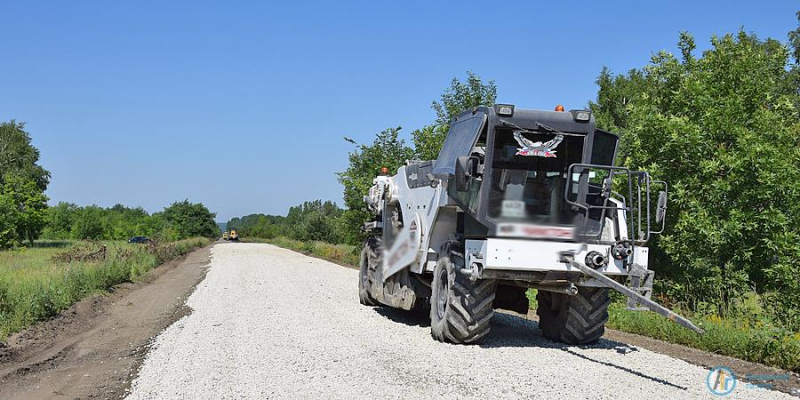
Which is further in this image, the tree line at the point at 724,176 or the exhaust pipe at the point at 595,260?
the tree line at the point at 724,176

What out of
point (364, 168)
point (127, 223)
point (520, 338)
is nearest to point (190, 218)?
point (127, 223)

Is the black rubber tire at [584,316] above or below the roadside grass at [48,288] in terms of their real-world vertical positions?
A: above

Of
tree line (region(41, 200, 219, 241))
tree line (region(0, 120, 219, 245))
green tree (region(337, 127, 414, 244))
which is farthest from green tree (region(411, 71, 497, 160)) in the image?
tree line (region(41, 200, 219, 241))

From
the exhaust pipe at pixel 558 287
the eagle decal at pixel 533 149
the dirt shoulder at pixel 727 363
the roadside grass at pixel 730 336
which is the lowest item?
the dirt shoulder at pixel 727 363

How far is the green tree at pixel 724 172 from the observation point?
1392cm

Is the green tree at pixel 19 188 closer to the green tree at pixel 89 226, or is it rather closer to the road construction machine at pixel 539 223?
the green tree at pixel 89 226

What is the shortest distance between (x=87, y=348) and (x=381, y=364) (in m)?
5.56

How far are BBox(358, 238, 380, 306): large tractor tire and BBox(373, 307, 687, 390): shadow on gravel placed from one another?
115 centimetres

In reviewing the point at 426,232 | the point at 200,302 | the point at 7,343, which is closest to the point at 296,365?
the point at 426,232

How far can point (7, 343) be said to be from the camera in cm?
1147

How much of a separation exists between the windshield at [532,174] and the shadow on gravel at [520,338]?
2.02 m

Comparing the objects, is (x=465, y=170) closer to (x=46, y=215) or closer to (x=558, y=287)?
(x=558, y=287)

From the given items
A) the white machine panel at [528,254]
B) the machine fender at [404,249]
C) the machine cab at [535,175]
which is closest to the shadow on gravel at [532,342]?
the white machine panel at [528,254]

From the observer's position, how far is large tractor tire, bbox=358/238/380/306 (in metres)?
15.3
